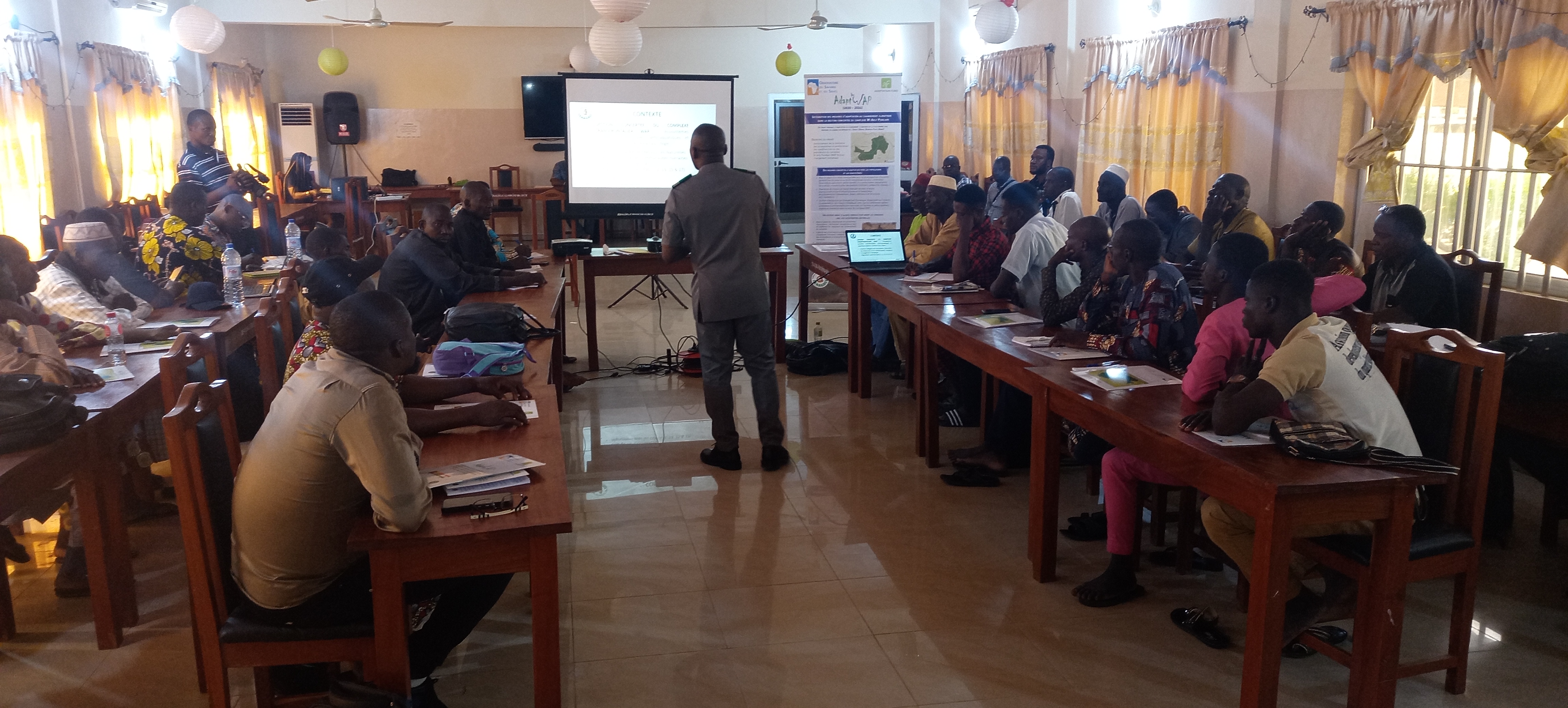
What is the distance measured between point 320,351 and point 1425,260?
169 inches

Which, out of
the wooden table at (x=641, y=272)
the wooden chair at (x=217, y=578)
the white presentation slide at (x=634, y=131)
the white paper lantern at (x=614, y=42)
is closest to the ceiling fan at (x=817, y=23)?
the white paper lantern at (x=614, y=42)

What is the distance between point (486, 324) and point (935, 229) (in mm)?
3112

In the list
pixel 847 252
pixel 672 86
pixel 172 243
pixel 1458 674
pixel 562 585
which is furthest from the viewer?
pixel 672 86

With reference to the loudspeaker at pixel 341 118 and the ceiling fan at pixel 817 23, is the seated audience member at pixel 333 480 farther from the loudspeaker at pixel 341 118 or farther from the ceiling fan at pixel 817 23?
the loudspeaker at pixel 341 118

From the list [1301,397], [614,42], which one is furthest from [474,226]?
[614,42]

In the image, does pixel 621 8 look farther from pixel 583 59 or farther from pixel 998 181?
pixel 583 59

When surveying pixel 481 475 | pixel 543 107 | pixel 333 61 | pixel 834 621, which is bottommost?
pixel 834 621

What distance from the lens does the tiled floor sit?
9.08 ft

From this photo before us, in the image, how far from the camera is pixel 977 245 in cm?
511

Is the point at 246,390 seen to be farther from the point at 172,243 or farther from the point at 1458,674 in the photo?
the point at 1458,674

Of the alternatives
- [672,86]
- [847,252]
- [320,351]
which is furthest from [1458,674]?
[672,86]

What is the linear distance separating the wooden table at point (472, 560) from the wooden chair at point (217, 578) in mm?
100

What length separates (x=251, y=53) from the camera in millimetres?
12789

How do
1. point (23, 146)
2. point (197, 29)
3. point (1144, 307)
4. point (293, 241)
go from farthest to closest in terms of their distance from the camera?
point (197, 29), point (23, 146), point (293, 241), point (1144, 307)
